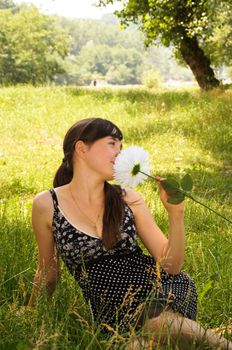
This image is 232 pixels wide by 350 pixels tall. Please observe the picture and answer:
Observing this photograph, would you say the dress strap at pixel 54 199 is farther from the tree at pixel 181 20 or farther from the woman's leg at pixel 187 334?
the tree at pixel 181 20

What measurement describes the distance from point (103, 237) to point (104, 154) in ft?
1.25

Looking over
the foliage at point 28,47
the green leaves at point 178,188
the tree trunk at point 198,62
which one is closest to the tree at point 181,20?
the tree trunk at point 198,62

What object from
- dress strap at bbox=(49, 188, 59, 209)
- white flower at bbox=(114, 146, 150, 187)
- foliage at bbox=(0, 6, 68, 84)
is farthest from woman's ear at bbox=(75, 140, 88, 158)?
foliage at bbox=(0, 6, 68, 84)

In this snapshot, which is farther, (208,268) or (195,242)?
(195,242)

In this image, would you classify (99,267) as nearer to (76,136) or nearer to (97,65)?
(76,136)

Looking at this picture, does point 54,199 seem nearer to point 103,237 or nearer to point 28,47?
point 103,237

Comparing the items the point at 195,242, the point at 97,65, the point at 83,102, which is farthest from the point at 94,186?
the point at 97,65

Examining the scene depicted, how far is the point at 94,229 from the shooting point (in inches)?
109

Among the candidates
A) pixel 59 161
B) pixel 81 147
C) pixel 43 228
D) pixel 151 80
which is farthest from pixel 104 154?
pixel 151 80

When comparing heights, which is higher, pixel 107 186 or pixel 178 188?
pixel 178 188

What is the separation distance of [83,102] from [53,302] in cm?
1187

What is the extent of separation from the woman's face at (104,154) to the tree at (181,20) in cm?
1455

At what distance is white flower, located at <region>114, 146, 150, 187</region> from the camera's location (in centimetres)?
181

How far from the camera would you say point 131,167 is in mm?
1814
